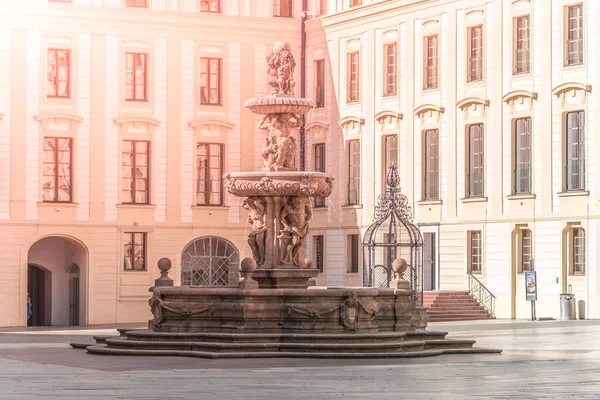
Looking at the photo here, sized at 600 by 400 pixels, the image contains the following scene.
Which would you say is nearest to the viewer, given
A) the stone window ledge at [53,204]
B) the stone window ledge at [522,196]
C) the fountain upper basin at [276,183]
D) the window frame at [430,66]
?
the fountain upper basin at [276,183]

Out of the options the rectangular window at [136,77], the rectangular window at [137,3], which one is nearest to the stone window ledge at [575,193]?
the rectangular window at [136,77]

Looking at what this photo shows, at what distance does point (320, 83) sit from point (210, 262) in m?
7.61

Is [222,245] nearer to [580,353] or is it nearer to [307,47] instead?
[307,47]

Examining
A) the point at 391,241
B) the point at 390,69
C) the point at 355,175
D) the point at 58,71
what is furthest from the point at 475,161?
the point at 58,71

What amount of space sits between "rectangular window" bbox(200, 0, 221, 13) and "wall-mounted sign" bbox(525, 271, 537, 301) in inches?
637

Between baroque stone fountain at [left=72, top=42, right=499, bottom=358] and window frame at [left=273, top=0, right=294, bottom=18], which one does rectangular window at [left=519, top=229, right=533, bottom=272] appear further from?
baroque stone fountain at [left=72, top=42, right=499, bottom=358]

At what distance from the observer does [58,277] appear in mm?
58906

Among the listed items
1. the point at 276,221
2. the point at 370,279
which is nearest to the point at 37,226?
the point at 370,279

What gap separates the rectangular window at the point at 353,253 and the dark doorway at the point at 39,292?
10.6 meters

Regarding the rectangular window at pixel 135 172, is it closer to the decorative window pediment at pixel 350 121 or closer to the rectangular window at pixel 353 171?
the decorative window pediment at pixel 350 121

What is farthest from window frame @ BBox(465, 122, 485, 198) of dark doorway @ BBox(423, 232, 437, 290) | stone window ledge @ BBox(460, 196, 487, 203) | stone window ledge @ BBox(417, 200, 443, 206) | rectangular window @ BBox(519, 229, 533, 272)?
dark doorway @ BBox(423, 232, 437, 290)

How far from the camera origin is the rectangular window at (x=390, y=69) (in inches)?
2262

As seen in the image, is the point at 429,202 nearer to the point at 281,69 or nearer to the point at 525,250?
the point at 525,250

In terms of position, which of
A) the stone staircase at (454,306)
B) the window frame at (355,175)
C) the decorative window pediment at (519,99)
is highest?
the decorative window pediment at (519,99)
